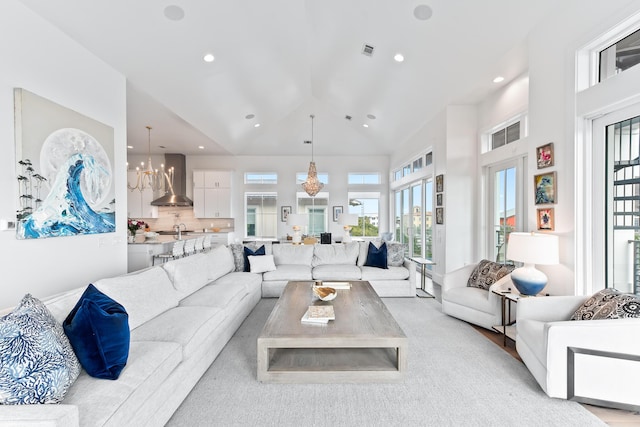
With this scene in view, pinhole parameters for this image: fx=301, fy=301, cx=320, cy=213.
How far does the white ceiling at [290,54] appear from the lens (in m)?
3.31

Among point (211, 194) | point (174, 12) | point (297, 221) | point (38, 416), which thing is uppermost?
point (174, 12)

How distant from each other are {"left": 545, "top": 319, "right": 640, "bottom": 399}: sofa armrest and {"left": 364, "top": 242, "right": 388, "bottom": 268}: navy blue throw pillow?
277 cm

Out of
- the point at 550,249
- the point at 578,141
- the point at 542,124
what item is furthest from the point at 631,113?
the point at 550,249

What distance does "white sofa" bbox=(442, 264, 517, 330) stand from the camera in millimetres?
3258

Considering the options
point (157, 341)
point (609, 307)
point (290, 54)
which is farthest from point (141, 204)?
point (609, 307)

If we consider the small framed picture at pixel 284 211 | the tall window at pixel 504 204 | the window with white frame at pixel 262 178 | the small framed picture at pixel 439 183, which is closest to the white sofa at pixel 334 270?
the tall window at pixel 504 204

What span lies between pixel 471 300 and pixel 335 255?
7.56 feet

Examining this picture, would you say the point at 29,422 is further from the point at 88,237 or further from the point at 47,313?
the point at 88,237

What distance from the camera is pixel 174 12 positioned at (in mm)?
3314

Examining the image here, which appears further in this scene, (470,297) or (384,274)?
(384,274)

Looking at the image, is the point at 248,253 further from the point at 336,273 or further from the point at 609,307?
the point at 609,307

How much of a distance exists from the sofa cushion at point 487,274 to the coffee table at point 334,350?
160 cm

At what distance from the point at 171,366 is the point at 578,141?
12.8ft

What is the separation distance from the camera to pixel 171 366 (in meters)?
1.90
